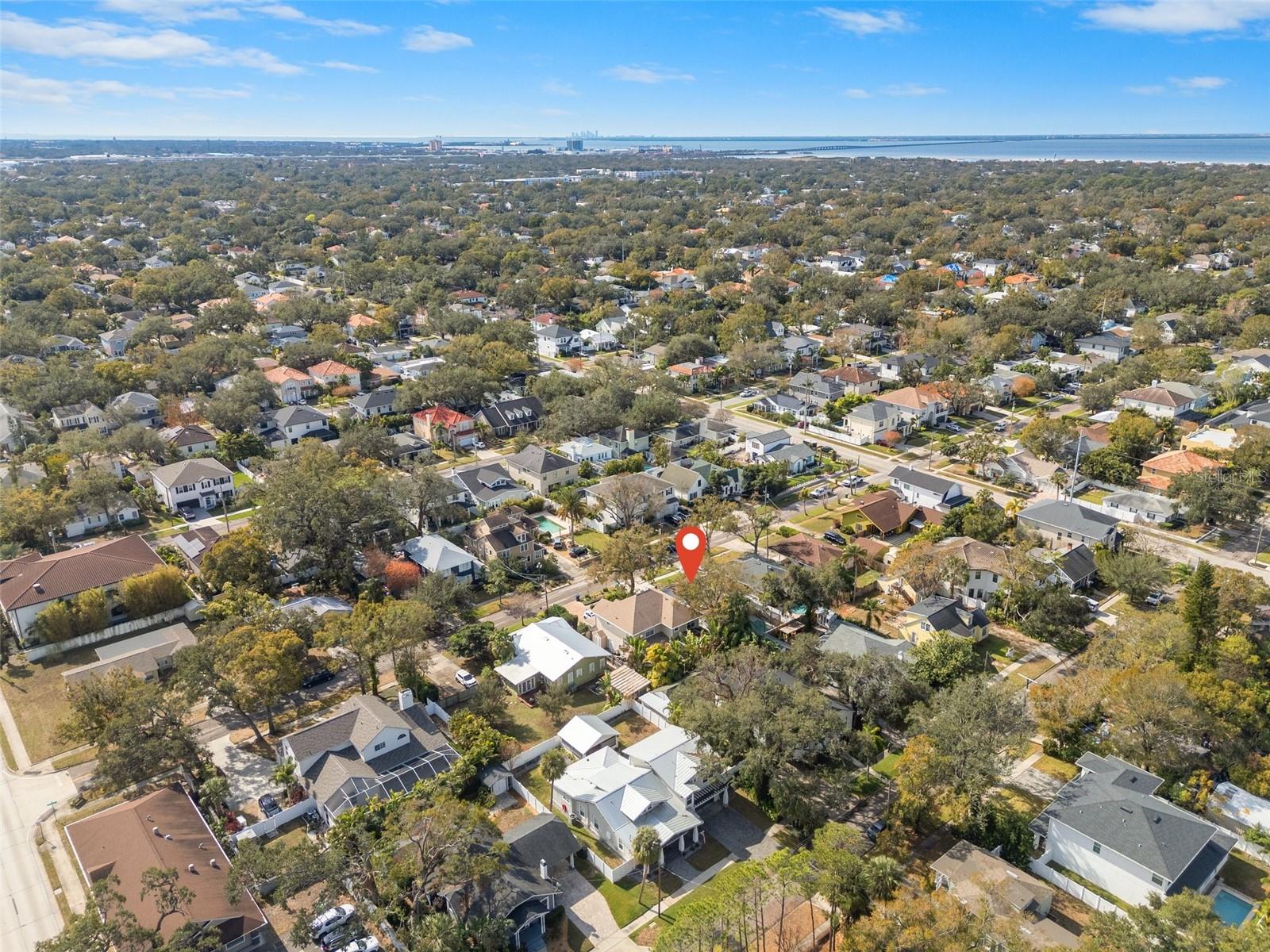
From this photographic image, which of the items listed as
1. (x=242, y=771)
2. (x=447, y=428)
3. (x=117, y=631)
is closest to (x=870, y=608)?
(x=242, y=771)

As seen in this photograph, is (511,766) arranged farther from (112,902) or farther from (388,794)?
(112,902)

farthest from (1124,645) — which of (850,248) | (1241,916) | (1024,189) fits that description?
(1024,189)

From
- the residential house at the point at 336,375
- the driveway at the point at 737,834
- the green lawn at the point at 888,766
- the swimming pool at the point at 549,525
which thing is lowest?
the driveway at the point at 737,834

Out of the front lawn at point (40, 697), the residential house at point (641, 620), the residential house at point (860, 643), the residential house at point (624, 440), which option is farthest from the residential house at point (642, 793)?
the residential house at point (624, 440)

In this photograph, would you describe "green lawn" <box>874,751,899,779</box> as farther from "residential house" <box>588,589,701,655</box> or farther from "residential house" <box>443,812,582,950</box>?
"residential house" <box>443,812,582,950</box>

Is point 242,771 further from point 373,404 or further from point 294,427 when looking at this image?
point 373,404

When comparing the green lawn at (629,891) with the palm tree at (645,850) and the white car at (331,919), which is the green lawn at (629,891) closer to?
the palm tree at (645,850)

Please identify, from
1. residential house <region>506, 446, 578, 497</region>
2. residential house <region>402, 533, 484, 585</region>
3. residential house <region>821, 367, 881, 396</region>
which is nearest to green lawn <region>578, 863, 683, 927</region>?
residential house <region>402, 533, 484, 585</region>
